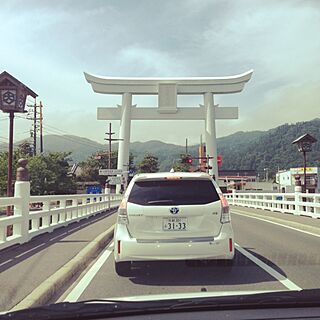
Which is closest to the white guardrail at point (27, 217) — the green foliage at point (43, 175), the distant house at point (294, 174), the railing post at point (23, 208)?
the railing post at point (23, 208)

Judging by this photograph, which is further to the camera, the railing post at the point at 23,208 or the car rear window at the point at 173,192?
the railing post at the point at 23,208

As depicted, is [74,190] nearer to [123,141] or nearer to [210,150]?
[123,141]

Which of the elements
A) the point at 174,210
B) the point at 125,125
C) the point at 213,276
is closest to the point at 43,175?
the point at 125,125

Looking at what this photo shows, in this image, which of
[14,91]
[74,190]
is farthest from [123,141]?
[14,91]

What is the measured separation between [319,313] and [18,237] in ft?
28.7

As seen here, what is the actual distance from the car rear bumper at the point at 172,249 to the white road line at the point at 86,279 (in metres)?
0.70

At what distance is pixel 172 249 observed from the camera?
7617 mm

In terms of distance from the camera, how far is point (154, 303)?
431 centimetres

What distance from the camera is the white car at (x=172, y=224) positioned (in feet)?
25.1

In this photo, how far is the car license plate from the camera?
25.5 ft

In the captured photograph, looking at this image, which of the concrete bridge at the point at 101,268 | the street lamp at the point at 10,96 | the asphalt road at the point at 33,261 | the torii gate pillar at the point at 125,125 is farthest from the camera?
the torii gate pillar at the point at 125,125

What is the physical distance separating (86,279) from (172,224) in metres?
1.74

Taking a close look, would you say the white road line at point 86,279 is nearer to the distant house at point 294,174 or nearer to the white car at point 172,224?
the white car at point 172,224

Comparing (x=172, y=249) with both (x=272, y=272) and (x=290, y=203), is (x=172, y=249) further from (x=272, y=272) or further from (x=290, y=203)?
(x=290, y=203)
